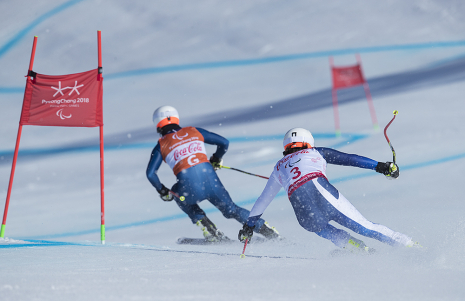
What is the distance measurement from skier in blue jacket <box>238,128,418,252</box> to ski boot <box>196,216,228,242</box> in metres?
0.83

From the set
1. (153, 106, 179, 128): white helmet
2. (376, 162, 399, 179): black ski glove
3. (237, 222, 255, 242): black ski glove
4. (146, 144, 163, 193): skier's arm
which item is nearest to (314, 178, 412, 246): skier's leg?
(376, 162, 399, 179): black ski glove

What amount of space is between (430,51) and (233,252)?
1339cm

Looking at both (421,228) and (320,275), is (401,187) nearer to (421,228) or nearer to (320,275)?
(421,228)

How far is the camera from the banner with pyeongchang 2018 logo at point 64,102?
4.83 metres

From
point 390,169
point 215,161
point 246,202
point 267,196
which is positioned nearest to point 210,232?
point 215,161

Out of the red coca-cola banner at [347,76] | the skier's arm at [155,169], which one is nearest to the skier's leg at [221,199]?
the skier's arm at [155,169]

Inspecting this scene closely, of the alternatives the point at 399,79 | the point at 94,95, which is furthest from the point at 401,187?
the point at 399,79

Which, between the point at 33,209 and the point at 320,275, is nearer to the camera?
the point at 320,275

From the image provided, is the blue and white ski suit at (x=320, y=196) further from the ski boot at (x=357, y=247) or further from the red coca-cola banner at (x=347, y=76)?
the red coca-cola banner at (x=347, y=76)

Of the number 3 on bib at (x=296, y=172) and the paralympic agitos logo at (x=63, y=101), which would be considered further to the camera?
the paralympic agitos logo at (x=63, y=101)

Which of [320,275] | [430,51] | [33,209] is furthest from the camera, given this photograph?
[430,51]

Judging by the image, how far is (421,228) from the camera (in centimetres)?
375

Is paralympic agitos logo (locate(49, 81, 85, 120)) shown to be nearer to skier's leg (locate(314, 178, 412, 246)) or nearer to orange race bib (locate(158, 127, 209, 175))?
orange race bib (locate(158, 127, 209, 175))

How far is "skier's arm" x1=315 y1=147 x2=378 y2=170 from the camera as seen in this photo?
10.8 ft
